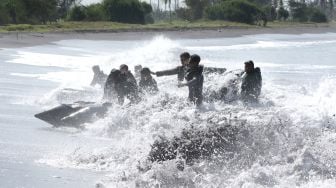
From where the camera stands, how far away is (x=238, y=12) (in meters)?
108

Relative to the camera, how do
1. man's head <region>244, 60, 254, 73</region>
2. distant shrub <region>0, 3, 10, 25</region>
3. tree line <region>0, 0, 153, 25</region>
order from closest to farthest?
1. man's head <region>244, 60, 254, 73</region>
2. distant shrub <region>0, 3, 10, 25</region>
3. tree line <region>0, 0, 153, 25</region>

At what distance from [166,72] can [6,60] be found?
20.8 meters

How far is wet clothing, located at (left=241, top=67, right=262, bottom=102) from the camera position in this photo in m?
15.9

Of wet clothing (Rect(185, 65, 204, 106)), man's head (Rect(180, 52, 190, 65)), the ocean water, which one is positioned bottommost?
the ocean water

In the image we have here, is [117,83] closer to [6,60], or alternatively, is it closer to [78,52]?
[6,60]

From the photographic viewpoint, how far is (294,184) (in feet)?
33.7

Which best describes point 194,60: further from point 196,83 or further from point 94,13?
point 94,13

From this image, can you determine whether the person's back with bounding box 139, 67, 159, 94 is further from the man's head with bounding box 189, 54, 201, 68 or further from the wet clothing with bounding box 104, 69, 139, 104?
the man's head with bounding box 189, 54, 201, 68

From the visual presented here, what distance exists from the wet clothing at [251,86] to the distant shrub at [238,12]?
296ft

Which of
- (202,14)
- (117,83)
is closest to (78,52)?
(117,83)

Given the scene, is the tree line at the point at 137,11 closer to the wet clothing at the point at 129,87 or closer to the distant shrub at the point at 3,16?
the distant shrub at the point at 3,16

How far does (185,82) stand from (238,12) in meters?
94.7

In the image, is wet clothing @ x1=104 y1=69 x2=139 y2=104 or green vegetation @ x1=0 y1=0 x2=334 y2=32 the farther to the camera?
green vegetation @ x1=0 y1=0 x2=334 y2=32

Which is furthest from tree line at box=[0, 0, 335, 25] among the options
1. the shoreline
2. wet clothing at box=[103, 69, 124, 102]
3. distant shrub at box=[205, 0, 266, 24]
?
wet clothing at box=[103, 69, 124, 102]
